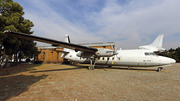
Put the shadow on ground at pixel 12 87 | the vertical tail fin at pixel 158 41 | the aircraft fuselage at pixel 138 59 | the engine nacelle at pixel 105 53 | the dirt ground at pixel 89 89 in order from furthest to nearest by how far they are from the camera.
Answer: the vertical tail fin at pixel 158 41 → the engine nacelle at pixel 105 53 → the aircraft fuselage at pixel 138 59 → the shadow on ground at pixel 12 87 → the dirt ground at pixel 89 89

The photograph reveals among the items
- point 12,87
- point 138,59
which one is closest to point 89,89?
point 12,87

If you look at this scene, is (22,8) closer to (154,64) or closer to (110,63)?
(110,63)

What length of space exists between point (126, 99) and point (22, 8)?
1953 centimetres

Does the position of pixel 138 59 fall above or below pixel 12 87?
above

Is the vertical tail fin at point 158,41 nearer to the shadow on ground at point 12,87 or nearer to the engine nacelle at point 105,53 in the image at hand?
the engine nacelle at point 105,53

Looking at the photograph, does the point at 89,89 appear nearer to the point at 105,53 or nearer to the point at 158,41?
the point at 105,53

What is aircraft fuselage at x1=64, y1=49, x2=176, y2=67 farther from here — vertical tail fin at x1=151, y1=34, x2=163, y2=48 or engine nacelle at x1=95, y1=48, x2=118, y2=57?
vertical tail fin at x1=151, y1=34, x2=163, y2=48

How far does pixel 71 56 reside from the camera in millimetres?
17281

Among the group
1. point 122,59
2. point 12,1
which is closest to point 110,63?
point 122,59

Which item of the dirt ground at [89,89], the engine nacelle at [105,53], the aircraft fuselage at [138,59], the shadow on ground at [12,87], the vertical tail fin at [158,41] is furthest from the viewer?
the vertical tail fin at [158,41]

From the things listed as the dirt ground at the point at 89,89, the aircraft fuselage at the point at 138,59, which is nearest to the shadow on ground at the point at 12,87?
the dirt ground at the point at 89,89

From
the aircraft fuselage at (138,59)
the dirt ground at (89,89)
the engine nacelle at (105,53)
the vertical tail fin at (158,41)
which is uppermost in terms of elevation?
the vertical tail fin at (158,41)

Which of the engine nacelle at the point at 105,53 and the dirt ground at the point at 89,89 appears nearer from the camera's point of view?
the dirt ground at the point at 89,89

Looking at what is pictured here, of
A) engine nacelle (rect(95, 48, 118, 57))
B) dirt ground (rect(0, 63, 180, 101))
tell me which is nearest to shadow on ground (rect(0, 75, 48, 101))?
dirt ground (rect(0, 63, 180, 101))
